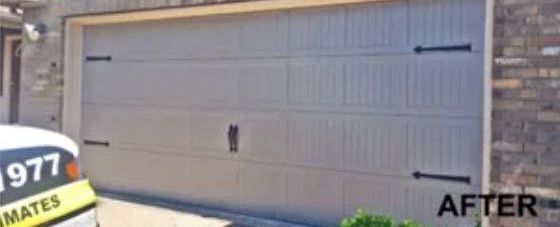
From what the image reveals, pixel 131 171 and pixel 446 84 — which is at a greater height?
pixel 446 84

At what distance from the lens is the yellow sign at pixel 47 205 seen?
2.76 metres

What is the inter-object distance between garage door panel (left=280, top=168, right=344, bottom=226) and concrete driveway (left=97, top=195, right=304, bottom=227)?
17 cm

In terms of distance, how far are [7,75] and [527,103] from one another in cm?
1093

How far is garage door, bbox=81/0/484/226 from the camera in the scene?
505 centimetres

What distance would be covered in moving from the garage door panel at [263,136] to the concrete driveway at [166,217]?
2.04 feet

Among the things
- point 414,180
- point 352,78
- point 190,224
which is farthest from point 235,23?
point 414,180

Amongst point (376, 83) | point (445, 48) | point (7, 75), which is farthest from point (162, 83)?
point (7, 75)

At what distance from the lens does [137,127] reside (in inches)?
284

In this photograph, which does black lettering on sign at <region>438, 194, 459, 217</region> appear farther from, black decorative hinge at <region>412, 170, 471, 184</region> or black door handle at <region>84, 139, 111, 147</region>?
black door handle at <region>84, 139, 111, 147</region>

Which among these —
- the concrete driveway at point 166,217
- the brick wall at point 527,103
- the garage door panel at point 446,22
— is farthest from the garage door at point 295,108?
the brick wall at point 527,103

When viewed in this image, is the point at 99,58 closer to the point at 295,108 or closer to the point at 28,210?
the point at 295,108

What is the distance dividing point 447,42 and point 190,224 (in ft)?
9.53

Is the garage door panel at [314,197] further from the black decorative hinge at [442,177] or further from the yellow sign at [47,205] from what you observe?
the yellow sign at [47,205]

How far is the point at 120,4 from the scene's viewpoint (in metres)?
7.09
